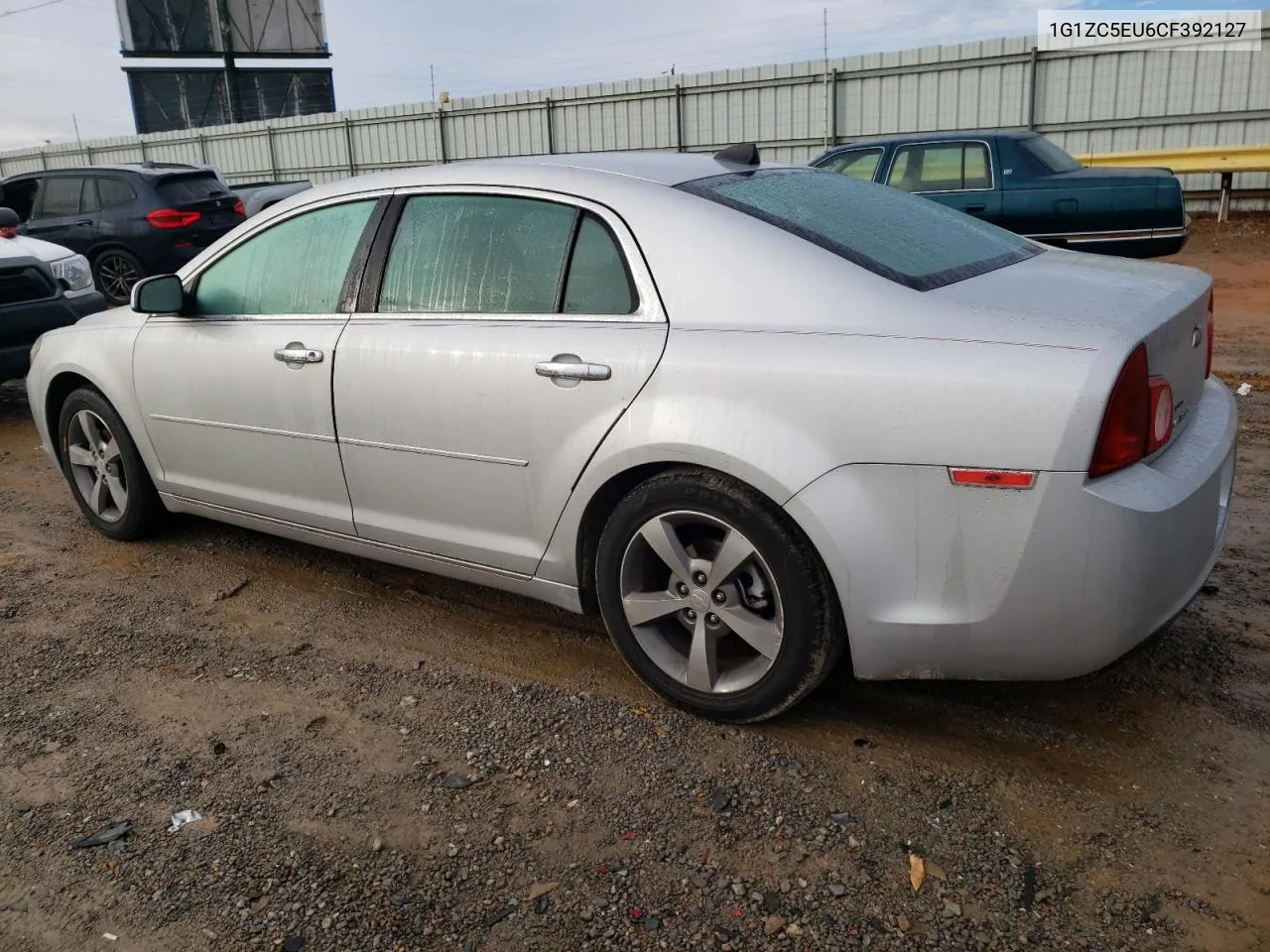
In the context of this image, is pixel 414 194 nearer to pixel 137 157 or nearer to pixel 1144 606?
pixel 1144 606

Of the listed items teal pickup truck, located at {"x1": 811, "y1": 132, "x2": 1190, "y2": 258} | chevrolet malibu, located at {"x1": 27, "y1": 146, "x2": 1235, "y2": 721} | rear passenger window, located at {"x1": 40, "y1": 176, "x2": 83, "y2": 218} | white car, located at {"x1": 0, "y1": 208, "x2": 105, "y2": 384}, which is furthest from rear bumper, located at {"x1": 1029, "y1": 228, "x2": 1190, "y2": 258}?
rear passenger window, located at {"x1": 40, "y1": 176, "x2": 83, "y2": 218}

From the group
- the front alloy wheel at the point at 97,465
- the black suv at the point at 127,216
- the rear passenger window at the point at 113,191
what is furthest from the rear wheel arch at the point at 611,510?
the rear passenger window at the point at 113,191

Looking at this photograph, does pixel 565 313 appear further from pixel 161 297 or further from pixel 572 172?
pixel 161 297

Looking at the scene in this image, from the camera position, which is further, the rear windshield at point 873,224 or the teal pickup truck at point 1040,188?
the teal pickup truck at point 1040,188

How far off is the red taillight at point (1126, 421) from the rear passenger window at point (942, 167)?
7.87 m

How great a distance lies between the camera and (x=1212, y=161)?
14672 millimetres

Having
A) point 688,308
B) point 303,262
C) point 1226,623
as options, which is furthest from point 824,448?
point 303,262

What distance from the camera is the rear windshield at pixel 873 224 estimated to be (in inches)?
114

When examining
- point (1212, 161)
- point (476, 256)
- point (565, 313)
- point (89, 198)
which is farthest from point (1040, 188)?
point (89, 198)

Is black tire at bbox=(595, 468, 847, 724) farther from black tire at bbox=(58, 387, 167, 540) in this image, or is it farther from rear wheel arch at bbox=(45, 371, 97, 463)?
rear wheel arch at bbox=(45, 371, 97, 463)

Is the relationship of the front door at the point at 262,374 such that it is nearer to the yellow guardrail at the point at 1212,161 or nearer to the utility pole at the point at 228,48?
the yellow guardrail at the point at 1212,161

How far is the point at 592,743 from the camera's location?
2961 millimetres

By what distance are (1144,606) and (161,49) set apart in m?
39.3

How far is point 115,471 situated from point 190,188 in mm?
9049
